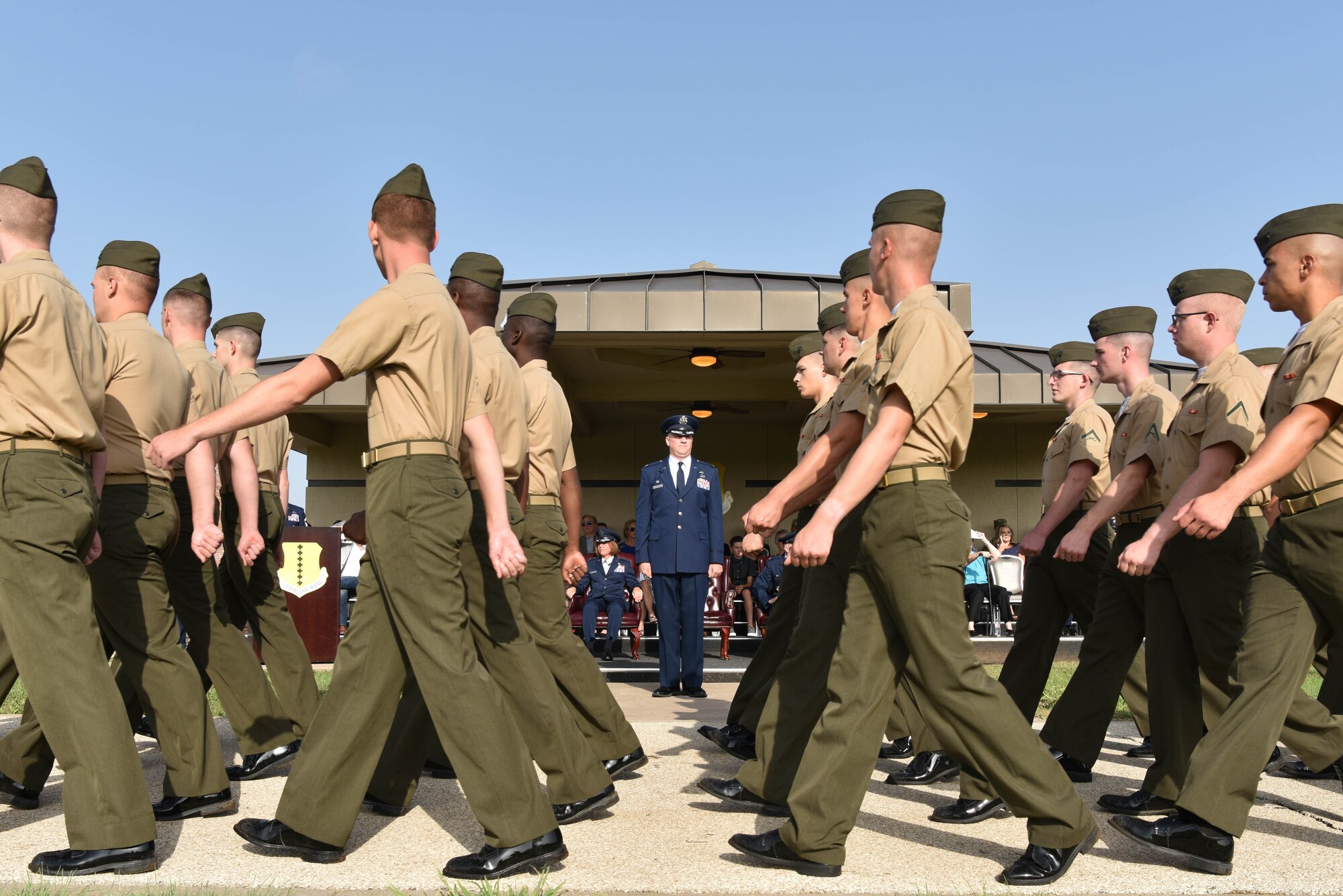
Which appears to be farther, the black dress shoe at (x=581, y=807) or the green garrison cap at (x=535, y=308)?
the green garrison cap at (x=535, y=308)

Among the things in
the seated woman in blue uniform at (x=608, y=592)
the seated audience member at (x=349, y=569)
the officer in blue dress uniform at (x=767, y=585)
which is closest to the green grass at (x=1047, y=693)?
the seated woman in blue uniform at (x=608, y=592)

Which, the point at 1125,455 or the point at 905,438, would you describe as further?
the point at 1125,455

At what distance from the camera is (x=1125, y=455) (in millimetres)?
4898

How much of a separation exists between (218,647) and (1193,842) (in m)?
3.63

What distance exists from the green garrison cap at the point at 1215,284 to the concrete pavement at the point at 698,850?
1987 mm

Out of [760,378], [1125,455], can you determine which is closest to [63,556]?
[1125,455]

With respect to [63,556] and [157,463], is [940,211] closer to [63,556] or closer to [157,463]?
[157,463]

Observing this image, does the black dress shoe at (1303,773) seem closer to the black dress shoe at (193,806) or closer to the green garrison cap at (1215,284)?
the green garrison cap at (1215,284)

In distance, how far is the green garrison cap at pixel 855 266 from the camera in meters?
5.15

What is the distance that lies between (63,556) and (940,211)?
2.84m

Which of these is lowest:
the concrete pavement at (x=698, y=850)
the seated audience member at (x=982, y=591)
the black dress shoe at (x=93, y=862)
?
the concrete pavement at (x=698, y=850)

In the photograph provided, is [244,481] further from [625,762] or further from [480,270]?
[625,762]

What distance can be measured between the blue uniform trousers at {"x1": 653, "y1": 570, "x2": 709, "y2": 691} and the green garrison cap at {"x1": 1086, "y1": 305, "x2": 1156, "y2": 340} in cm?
391

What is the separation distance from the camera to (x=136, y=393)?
4.17m
